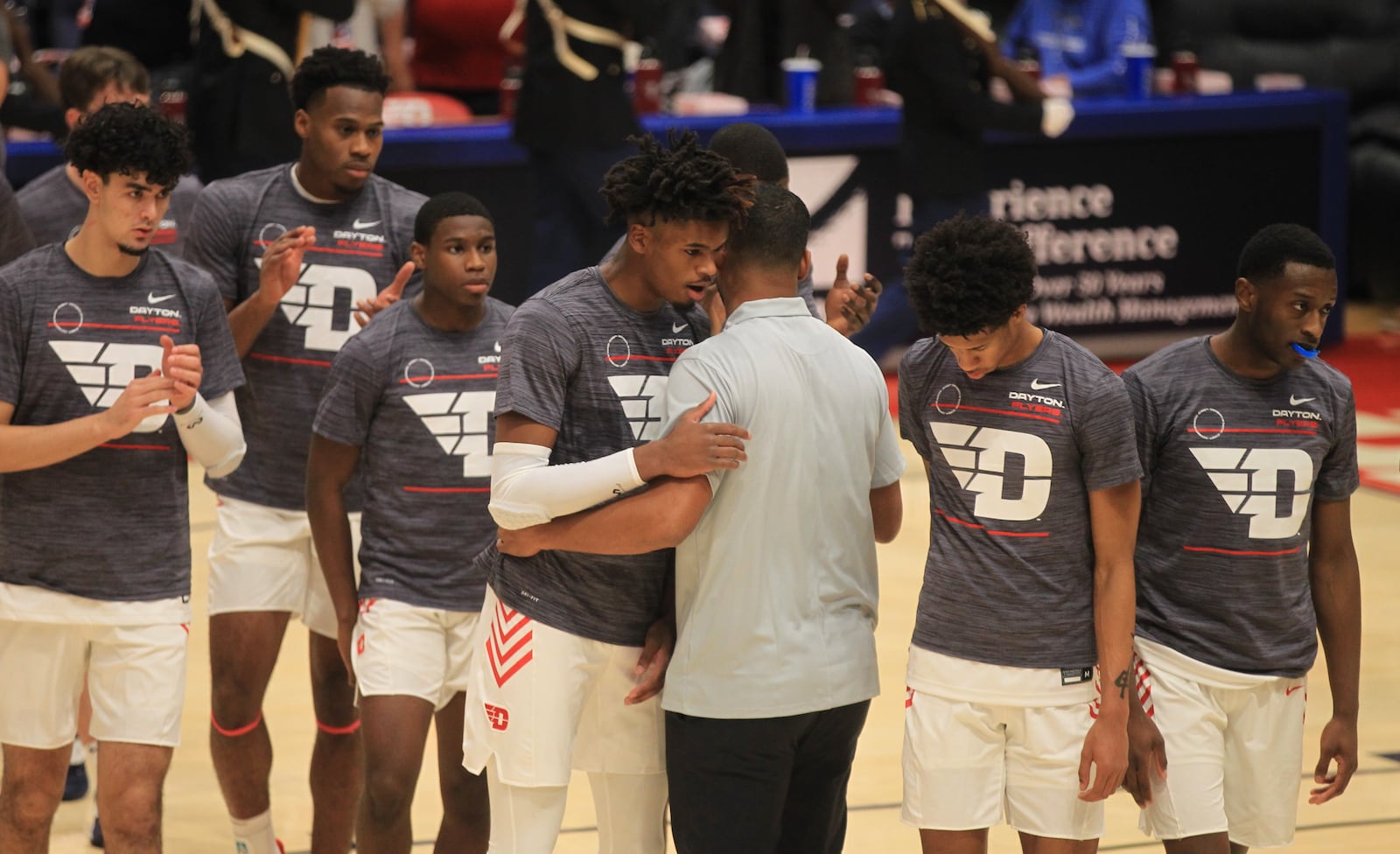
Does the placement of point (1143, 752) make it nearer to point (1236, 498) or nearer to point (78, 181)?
point (1236, 498)

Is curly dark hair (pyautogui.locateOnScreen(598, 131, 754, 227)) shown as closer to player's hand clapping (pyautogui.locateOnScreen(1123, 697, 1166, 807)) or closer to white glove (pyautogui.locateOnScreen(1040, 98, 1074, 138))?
player's hand clapping (pyautogui.locateOnScreen(1123, 697, 1166, 807))

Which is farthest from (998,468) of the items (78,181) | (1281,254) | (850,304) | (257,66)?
(257,66)

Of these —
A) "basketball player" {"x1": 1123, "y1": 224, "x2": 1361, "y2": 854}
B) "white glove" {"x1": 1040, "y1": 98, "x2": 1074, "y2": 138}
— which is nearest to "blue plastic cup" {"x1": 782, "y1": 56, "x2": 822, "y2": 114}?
"white glove" {"x1": 1040, "y1": 98, "x2": 1074, "y2": 138}

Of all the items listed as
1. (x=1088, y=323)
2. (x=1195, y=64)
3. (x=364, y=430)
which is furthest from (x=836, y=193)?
(x=364, y=430)

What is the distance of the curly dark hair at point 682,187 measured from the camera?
11.7ft

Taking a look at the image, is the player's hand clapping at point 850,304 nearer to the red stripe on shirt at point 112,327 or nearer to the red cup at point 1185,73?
the red stripe on shirt at point 112,327

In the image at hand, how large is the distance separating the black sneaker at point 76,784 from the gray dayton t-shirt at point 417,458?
6.16ft

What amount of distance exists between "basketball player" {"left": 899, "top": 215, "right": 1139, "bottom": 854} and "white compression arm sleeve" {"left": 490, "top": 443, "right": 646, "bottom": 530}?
0.81 m

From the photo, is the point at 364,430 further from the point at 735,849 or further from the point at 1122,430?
the point at 1122,430

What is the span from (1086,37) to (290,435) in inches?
328

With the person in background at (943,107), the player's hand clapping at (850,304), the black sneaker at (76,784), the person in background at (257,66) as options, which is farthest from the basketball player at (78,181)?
the person in background at (943,107)

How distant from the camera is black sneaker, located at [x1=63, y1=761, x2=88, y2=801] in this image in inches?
232

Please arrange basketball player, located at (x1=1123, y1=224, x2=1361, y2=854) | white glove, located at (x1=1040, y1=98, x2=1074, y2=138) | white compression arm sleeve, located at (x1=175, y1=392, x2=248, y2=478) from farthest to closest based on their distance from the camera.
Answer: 1. white glove, located at (x1=1040, y1=98, x2=1074, y2=138)
2. white compression arm sleeve, located at (x1=175, y1=392, x2=248, y2=478)
3. basketball player, located at (x1=1123, y1=224, x2=1361, y2=854)

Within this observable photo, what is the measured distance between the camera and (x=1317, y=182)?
1217 cm
